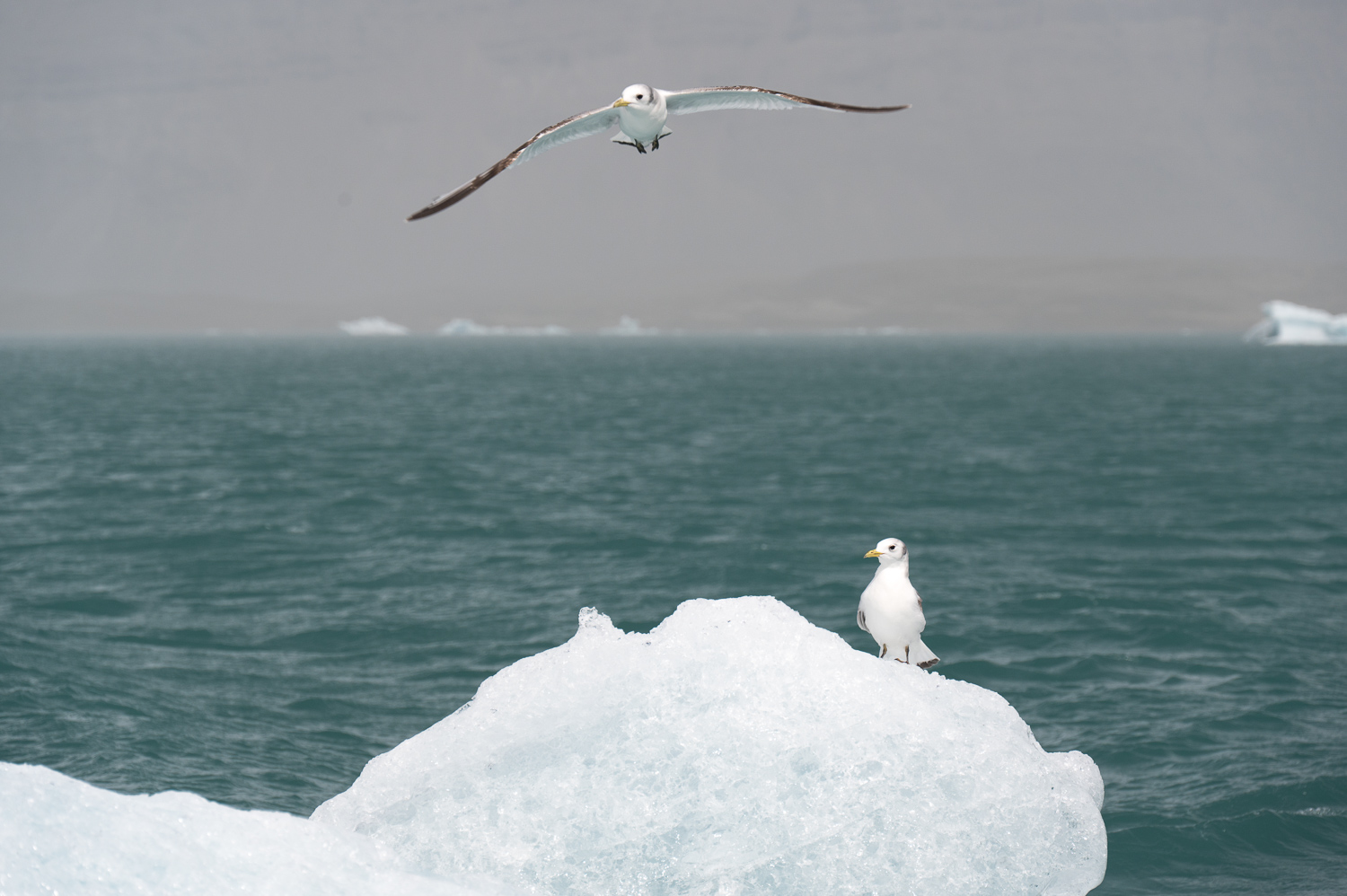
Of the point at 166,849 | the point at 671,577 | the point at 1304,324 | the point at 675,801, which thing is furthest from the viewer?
the point at 1304,324

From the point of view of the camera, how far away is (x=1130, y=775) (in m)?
16.1

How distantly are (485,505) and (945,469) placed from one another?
1827 centimetres

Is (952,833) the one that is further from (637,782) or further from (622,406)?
(622,406)

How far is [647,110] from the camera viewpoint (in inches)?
437

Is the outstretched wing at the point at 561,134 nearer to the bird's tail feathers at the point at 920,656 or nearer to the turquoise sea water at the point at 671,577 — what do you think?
the bird's tail feathers at the point at 920,656

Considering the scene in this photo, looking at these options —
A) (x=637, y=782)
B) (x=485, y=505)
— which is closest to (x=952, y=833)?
(x=637, y=782)

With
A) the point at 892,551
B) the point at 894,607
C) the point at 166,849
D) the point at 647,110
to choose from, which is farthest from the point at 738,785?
the point at 647,110

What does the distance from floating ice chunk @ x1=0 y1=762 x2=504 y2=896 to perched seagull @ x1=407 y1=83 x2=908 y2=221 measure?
5415mm

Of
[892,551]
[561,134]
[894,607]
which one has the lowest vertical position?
[894,607]

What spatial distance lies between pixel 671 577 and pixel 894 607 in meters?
16.6

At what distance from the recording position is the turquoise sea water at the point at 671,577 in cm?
1653

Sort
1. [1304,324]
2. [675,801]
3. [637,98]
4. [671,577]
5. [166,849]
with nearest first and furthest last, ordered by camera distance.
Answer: [166,849], [675,801], [637,98], [671,577], [1304,324]

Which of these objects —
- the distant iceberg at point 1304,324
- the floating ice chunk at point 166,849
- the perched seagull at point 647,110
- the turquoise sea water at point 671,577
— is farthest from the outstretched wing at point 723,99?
the distant iceberg at point 1304,324

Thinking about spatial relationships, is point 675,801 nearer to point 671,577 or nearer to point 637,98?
point 637,98
